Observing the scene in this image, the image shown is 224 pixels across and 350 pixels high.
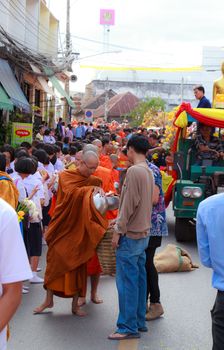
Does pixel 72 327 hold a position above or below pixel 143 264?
below

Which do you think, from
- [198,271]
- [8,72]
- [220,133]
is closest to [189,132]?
[220,133]

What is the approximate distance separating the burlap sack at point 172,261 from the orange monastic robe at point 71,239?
2.48 meters

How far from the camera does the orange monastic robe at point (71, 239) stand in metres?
6.80

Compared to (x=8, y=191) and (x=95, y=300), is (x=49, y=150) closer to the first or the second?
(x=95, y=300)

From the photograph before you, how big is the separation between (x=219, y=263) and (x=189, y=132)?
920 centimetres

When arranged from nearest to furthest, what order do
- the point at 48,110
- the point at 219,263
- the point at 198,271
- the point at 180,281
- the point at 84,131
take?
the point at 219,263 < the point at 180,281 < the point at 198,271 < the point at 84,131 < the point at 48,110

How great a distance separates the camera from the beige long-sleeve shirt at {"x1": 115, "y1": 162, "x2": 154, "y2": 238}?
607 cm

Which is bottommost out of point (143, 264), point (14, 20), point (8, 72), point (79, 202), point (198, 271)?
point (198, 271)

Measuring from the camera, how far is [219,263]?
399 centimetres

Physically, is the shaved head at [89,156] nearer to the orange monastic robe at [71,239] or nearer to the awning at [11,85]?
the orange monastic robe at [71,239]

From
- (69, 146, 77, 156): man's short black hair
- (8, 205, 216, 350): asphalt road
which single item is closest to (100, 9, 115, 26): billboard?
(69, 146, 77, 156): man's short black hair

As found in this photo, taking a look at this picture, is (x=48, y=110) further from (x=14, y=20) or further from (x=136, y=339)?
(x=136, y=339)

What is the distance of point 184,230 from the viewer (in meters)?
11.9

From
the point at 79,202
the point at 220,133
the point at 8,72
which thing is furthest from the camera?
the point at 8,72
